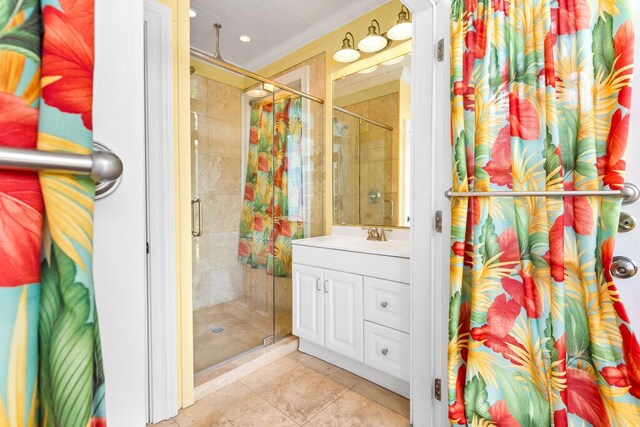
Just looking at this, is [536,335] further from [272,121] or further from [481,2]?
[272,121]

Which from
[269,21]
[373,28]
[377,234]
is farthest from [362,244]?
[269,21]

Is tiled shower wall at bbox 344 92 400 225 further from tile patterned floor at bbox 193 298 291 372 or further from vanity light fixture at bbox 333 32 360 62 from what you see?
tile patterned floor at bbox 193 298 291 372

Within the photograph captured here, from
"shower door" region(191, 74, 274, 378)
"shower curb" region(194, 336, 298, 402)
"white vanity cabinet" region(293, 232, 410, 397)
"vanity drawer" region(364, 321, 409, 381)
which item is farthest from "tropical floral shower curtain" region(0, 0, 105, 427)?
"shower door" region(191, 74, 274, 378)

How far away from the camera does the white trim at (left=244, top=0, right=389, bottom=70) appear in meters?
2.30

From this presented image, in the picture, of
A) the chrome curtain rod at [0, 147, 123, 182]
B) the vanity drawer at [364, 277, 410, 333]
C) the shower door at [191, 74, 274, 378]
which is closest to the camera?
the chrome curtain rod at [0, 147, 123, 182]

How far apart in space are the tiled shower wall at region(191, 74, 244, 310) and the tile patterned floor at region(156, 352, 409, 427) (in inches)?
38.3

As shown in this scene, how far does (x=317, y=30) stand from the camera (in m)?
2.61

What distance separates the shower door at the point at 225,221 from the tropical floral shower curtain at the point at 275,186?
0.07ft

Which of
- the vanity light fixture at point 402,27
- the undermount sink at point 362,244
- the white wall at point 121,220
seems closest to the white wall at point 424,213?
the undermount sink at point 362,244

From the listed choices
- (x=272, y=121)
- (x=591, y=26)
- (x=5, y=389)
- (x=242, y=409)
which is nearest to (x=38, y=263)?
(x=5, y=389)

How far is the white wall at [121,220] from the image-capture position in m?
0.34

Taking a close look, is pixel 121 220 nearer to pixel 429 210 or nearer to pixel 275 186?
pixel 429 210

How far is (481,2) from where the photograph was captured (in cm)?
116

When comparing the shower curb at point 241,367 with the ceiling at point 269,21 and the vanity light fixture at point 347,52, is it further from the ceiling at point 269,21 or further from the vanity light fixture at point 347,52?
the ceiling at point 269,21
